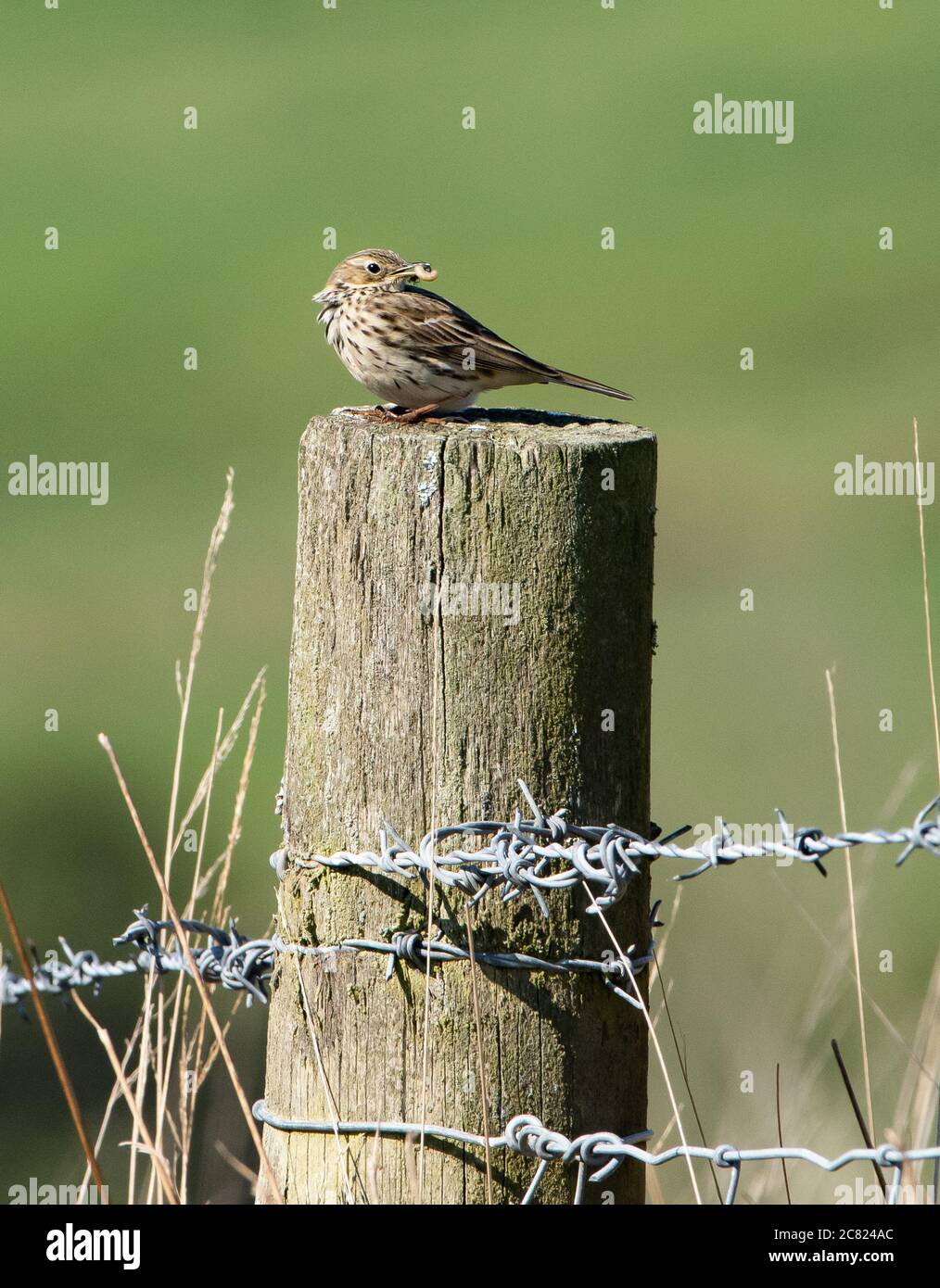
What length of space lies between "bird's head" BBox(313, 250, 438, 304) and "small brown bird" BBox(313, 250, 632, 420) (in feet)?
0.15

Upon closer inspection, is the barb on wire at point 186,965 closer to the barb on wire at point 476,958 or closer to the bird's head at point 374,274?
the barb on wire at point 476,958

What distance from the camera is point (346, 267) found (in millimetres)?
5863

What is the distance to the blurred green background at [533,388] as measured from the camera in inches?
355

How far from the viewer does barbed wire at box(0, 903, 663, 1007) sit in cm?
310

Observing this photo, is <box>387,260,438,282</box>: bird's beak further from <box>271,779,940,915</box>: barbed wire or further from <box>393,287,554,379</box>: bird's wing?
<box>271,779,940,915</box>: barbed wire

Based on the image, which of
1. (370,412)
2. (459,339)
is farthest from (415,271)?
(370,412)

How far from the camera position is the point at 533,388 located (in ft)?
51.6

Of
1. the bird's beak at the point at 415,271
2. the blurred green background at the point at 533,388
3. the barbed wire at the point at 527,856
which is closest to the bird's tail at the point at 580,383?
the bird's beak at the point at 415,271

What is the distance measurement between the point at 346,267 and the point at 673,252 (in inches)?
562

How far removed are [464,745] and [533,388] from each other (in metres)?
12.9

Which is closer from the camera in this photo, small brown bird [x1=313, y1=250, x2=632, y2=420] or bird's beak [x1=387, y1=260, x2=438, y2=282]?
small brown bird [x1=313, y1=250, x2=632, y2=420]

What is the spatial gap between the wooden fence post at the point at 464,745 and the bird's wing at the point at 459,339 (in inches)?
80.6

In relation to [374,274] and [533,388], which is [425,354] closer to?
[374,274]

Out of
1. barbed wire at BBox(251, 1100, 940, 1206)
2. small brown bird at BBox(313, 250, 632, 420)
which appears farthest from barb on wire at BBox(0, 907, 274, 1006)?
small brown bird at BBox(313, 250, 632, 420)
